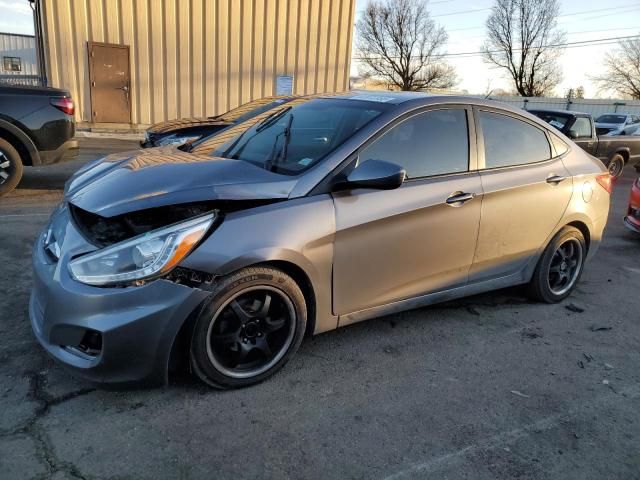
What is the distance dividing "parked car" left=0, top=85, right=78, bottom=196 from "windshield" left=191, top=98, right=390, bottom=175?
155 inches

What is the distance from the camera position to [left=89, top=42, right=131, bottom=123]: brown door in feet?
44.3

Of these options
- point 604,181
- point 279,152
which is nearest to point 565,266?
point 604,181

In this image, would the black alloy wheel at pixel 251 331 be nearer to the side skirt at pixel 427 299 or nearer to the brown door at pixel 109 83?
the side skirt at pixel 427 299

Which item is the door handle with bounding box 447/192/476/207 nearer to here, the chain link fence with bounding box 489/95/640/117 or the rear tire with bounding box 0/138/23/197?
the rear tire with bounding box 0/138/23/197

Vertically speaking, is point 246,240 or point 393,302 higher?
point 246,240

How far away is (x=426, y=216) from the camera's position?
3.15 meters

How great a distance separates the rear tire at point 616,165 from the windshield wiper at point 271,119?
35.6 feet

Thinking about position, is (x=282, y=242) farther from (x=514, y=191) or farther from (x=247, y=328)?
(x=514, y=191)

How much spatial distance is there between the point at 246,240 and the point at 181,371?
34.2 inches

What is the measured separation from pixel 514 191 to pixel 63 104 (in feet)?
19.4

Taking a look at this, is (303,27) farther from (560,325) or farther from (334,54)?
(560,325)

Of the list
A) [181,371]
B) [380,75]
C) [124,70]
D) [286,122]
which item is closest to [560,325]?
[286,122]

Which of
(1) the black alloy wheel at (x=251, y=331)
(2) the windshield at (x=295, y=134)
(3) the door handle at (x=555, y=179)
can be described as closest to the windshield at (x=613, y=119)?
(3) the door handle at (x=555, y=179)

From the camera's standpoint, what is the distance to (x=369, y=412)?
8.63ft
